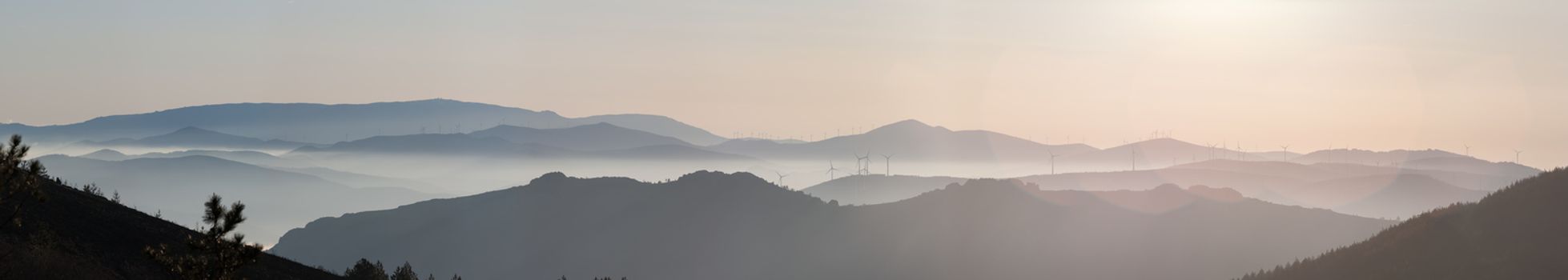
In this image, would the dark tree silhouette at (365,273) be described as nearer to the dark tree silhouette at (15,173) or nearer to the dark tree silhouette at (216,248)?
the dark tree silhouette at (15,173)

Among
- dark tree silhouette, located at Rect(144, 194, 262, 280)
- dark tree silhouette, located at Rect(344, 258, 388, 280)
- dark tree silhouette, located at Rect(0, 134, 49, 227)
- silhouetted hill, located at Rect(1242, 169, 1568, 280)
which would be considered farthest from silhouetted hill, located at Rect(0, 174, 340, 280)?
silhouetted hill, located at Rect(1242, 169, 1568, 280)

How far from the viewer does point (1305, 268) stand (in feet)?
229

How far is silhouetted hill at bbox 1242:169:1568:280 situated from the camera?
58.7 metres

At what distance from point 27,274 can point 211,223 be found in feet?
39.4

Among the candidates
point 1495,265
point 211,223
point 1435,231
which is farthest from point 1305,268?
point 211,223

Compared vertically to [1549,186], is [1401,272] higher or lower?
lower

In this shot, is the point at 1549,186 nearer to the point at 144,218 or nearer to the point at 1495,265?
the point at 1495,265

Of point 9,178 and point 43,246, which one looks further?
point 43,246

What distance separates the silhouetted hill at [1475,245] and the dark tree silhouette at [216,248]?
55.7m

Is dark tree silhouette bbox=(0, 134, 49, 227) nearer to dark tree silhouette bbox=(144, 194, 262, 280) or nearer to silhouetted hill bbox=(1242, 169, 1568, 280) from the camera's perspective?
dark tree silhouette bbox=(144, 194, 262, 280)

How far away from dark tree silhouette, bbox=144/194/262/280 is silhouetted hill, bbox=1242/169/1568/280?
55.7 metres

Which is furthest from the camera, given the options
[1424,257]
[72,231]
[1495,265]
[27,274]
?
[1424,257]

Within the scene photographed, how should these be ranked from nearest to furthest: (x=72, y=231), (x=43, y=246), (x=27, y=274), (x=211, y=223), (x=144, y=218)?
(x=211, y=223)
(x=27, y=274)
(x=43, y=246)
(x=72, y=231)
(x=144, y=218)

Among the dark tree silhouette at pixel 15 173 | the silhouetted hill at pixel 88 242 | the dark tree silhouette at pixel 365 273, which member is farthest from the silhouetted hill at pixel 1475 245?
the dark tree silhouette at pixel 15 173
